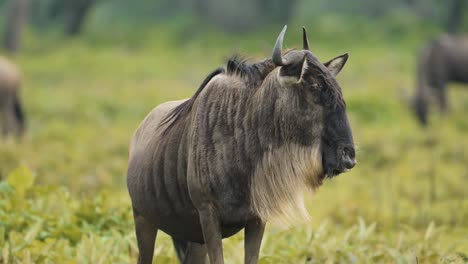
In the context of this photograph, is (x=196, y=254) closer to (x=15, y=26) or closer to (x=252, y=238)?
(x=252, y=238)

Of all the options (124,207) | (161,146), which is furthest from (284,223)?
(124,207)

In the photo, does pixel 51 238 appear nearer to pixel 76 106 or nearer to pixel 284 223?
pixel 284 223

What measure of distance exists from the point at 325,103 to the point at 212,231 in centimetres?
87

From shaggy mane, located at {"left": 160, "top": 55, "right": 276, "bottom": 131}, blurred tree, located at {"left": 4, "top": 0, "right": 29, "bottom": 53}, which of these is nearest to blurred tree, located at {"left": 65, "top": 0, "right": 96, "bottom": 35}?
blurred tree, located at {"left": 4, "top": 0, "right": 29, "bottom": 53}

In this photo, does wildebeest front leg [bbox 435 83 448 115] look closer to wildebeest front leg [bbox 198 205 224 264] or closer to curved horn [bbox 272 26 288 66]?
wildebeest front leg [bbox 198 205 224 264]

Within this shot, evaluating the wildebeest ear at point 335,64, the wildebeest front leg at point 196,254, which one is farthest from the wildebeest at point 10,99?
the wildebeest ear at point 335,64

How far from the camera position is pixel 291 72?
4.11m

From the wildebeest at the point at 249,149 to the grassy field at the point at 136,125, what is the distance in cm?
41

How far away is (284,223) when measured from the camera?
14.3 feet

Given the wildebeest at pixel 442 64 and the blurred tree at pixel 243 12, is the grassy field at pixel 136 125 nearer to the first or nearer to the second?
the wildebeest at pixel 442 64

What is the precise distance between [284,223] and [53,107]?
13.2 metres

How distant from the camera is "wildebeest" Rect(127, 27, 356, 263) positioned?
408cm

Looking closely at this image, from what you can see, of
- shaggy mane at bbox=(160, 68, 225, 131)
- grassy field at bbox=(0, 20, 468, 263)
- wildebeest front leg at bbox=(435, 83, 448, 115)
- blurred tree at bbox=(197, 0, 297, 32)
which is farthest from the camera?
blurred tree at bbox=(197, 0, 297, 32)

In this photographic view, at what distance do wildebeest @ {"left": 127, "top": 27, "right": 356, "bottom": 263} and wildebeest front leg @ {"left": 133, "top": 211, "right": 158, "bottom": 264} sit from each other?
0.28 metres
